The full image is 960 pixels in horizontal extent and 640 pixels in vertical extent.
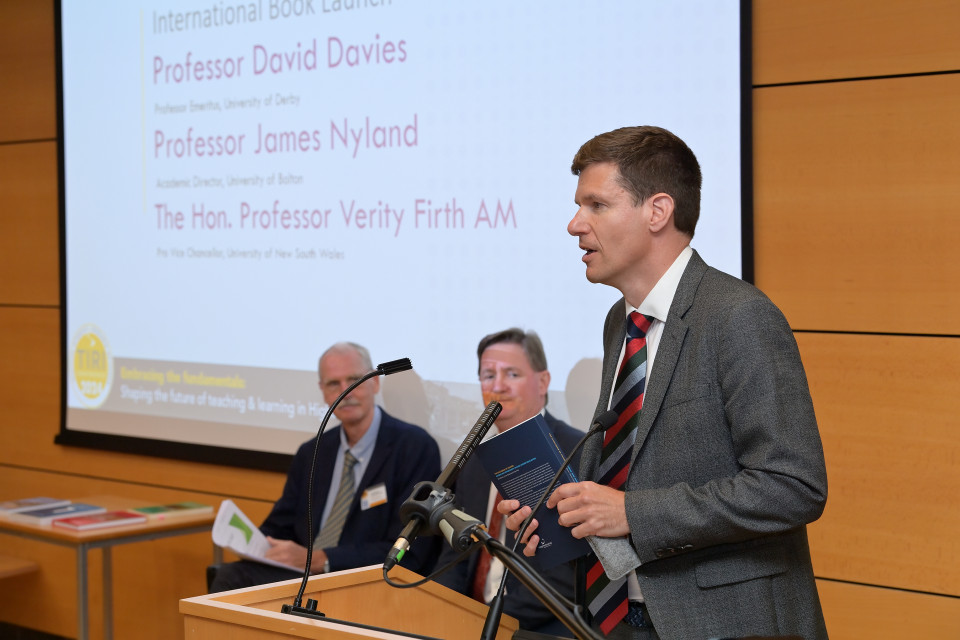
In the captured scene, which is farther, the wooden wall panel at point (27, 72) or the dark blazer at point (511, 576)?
the wooden wall panel at point (27, 72)

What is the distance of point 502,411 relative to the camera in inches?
124

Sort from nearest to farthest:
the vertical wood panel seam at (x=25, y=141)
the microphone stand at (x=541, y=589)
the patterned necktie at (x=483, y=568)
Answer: the microphone stand at (x=541, y=589)
the patterned necktie at (x=483, y=568)
the vertical wood panel seam at (x=25, y=141)

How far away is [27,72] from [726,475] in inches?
174

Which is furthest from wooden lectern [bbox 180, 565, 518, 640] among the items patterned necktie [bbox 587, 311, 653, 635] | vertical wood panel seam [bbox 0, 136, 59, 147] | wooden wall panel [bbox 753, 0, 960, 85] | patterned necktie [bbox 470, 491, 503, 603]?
vertical wood panel seam [bbox 0, 136, 59, 147]

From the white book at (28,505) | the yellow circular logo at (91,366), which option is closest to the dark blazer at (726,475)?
the white book at (28,505)

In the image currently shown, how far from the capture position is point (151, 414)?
4434 millimetres

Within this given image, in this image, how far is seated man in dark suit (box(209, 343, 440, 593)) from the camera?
10.7ft

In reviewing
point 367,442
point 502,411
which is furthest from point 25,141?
point 502,411

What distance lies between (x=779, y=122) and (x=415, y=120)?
4.49 feet

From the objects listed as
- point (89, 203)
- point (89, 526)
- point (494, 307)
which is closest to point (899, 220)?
point (494, 307)

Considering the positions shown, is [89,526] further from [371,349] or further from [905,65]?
[905,65]

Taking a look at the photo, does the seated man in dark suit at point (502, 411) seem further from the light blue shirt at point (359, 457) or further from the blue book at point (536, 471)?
the blue book at point (536, 471)

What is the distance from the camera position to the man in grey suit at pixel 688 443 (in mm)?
1575

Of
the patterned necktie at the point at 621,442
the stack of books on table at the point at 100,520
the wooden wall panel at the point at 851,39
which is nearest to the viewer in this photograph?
the patterned necktie at the point at 621,442
